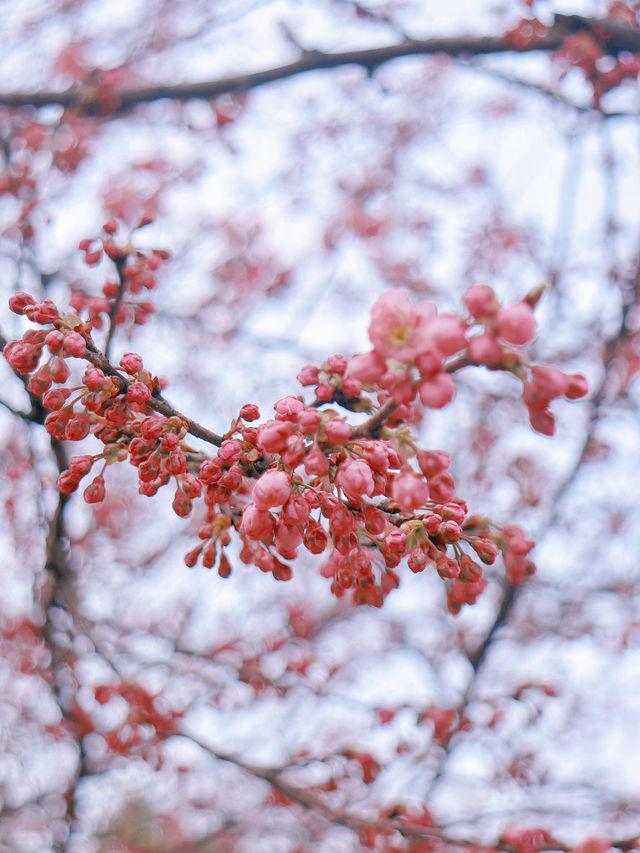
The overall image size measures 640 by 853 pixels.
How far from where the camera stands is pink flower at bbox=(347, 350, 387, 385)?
112cm

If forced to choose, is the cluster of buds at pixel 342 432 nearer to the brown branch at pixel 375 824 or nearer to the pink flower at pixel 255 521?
the pink flower at pixel 255 521

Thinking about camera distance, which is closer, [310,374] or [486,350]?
[486,350]

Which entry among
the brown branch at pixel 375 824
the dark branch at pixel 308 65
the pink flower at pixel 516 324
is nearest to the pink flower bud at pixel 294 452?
the pink flower at pixel 516 324

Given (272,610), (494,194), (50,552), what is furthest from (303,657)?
(494,194)

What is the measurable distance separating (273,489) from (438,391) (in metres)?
0.44

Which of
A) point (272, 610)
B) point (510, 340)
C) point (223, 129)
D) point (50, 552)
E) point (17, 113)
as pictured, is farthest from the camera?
point (272, 610)

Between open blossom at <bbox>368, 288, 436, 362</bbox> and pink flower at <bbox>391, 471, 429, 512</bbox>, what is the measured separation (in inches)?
10.8

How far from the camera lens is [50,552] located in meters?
2.82

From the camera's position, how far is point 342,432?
120 centimetres

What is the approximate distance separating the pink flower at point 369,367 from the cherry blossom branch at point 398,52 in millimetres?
3565

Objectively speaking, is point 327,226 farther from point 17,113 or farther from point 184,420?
point 184,420

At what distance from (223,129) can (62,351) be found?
535 centimetres

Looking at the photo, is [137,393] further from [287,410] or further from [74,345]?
[287,410]

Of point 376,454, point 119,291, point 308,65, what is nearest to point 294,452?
point 376,454
